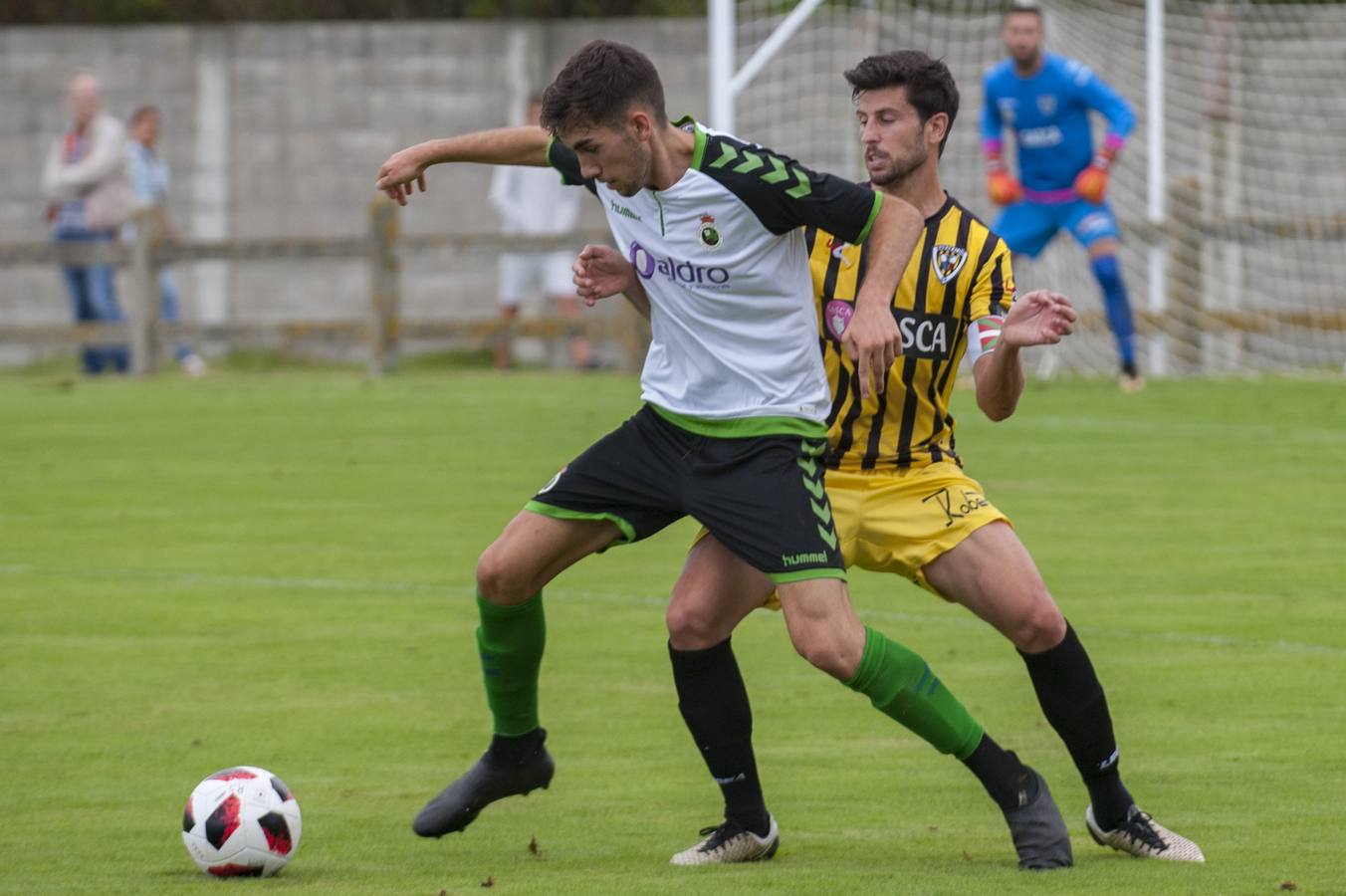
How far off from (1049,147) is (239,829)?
10435 millimetres

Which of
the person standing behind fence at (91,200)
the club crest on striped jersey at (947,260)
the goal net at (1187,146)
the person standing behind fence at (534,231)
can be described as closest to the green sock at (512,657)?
the club crest on striped jersey at (947,260)

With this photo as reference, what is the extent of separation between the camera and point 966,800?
576 centimetres

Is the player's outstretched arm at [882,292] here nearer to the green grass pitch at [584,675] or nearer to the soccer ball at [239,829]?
the green grass pitch at [584,675]

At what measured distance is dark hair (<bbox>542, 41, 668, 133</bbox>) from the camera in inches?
195

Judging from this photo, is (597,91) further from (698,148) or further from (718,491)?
(718,491)

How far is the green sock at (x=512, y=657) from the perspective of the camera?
5.39 meters

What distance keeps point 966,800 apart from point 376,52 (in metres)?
17.7

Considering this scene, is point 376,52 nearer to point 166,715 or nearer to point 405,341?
point 405,341

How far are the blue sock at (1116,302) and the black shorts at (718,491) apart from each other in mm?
9737

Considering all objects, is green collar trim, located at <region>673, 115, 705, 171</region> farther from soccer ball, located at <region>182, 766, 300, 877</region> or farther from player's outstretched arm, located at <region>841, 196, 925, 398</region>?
soccer ball, located at <region>182, 766, 300, 877</region>

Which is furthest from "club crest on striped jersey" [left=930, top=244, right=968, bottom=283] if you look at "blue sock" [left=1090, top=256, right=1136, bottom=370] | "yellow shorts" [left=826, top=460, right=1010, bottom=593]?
"blue sock" [left=1090, top=256, right=1136, bottom=370]

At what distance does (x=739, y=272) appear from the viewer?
5172 millimetres

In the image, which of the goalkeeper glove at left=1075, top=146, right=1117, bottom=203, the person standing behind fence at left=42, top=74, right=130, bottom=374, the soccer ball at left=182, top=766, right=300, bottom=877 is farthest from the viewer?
the person standing behind fence at left=42, top=74, right=130, bottom=374

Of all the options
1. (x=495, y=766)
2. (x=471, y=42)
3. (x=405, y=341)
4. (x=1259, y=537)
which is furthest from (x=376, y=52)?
(x=495, y=766)
